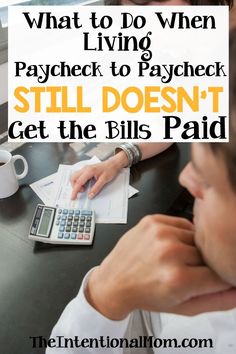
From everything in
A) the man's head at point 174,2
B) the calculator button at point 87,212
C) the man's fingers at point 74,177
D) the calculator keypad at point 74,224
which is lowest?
the calculator keypad at point 74,224

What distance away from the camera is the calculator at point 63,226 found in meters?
0.66

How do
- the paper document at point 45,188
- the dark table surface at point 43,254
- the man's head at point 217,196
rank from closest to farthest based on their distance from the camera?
the man's head at point 217,196
the dark table surface at point 43,254
the paper document at point 45,188

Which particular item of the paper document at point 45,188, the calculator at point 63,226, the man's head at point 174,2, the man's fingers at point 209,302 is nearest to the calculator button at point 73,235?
the calculator at point 63,226

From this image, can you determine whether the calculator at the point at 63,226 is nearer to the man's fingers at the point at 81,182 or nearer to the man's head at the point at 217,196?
the man's fingers at the point at 81,182

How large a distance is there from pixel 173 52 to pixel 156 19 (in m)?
0.16

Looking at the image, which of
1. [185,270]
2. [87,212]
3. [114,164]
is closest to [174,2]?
[114,164]

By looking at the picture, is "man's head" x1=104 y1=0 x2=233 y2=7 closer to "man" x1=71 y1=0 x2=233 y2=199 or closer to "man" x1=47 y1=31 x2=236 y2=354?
"man" x1=71 y1=0 x2=233 y2=199

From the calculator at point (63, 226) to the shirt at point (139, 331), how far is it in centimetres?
16

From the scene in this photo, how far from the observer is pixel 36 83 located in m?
0.77

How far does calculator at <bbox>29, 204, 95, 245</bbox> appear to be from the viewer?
66cm

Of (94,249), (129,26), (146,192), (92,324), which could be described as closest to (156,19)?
(129,26)

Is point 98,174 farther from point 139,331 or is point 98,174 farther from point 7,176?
point 139,331

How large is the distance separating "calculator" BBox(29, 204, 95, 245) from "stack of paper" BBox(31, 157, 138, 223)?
0.09 feet

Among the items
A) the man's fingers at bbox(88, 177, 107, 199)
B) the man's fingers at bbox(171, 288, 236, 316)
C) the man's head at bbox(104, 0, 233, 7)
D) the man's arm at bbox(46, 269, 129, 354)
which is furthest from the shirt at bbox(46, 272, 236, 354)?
the man's head at bbox(104, 0, 233, 7)
